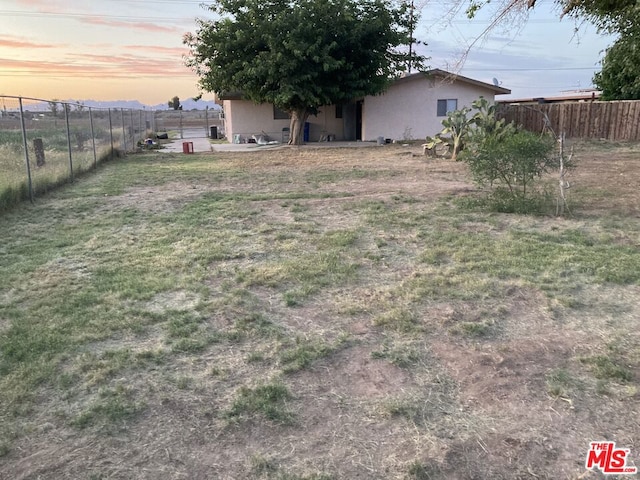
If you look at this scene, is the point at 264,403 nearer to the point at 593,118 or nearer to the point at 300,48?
the point at 300,48

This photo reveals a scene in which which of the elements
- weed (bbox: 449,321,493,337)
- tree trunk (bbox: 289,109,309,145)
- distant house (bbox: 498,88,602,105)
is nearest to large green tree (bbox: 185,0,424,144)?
tree trunk (bbox: 289,109,309,145)

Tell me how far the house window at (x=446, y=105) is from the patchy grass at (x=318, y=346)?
18.1 meters

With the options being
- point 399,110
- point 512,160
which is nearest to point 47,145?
point 512,160

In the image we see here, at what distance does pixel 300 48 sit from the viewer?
60.4 feet

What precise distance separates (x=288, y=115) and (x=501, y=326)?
901 inches

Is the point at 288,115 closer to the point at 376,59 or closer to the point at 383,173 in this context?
the point at 376,59

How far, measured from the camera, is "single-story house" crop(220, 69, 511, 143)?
24.0 m

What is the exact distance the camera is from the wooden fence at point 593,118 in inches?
768

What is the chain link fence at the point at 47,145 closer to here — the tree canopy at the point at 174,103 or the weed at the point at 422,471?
the weed at the point at 422,471

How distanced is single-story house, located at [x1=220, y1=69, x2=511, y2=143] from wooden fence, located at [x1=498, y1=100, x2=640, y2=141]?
2.42 metres

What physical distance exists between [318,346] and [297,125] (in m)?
19.7

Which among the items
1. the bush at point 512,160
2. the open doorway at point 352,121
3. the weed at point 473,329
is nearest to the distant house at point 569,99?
the open doorway at point 352,121

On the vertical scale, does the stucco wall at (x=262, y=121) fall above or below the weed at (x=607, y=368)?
above

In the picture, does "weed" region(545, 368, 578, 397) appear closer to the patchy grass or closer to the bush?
the patchy grass
